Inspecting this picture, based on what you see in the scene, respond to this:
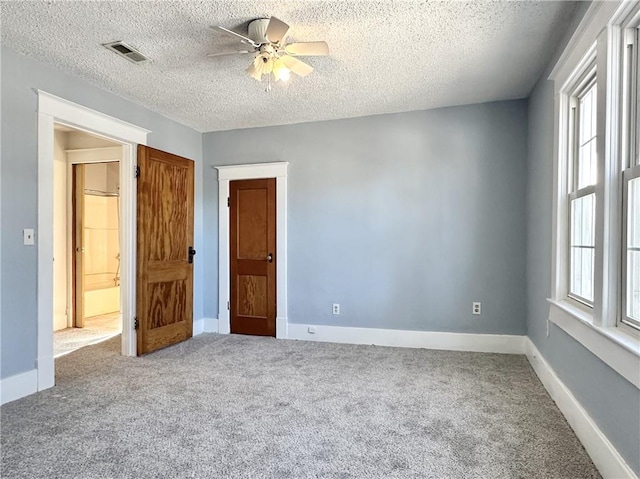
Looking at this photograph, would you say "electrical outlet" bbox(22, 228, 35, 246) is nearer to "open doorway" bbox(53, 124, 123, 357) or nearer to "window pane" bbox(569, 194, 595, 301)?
"open doorway" bbox(53, 124, 123, 357)

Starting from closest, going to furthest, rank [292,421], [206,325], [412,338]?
1. [292,421]
2. [412,338]
3. [206,325]

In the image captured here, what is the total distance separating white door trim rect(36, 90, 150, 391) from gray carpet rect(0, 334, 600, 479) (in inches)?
11.5

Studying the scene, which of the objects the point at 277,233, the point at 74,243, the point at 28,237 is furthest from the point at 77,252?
the point at 277,233

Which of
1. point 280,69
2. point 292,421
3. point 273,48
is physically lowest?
point 292,421

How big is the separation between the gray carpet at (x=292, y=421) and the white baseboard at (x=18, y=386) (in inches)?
3.2

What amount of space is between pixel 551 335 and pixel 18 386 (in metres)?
3.96

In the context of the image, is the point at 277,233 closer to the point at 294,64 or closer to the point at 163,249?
the point at 163,249

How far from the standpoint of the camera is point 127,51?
270 centimetres

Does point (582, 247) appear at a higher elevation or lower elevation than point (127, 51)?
lower

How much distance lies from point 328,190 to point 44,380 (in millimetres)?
3137

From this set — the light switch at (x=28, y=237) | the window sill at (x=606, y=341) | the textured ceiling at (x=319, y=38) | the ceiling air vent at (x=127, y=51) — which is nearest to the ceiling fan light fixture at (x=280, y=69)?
the textured ceiling at (x=319, y=38)

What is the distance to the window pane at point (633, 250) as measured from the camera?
1.70 metres

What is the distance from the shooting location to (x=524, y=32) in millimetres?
2447

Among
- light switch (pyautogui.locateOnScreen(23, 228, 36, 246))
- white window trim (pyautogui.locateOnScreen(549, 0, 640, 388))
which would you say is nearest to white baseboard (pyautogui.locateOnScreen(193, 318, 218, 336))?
light switch (pyautogui.locateOnScreen(23, 228, 36, 246))
